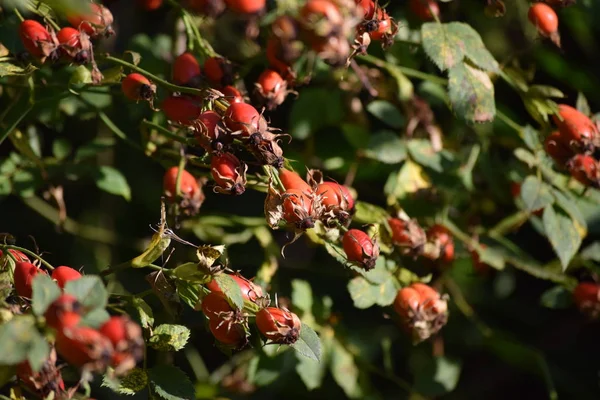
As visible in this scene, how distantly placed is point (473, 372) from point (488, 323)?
265 millimetres

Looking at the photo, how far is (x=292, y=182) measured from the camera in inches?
61.4

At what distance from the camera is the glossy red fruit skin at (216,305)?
57.9 inches


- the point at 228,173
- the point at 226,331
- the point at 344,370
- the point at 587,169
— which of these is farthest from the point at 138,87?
the point at 587,169

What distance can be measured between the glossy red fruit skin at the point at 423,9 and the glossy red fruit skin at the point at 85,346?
1.38 m

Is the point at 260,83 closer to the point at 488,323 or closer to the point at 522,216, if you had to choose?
the point at 522,216

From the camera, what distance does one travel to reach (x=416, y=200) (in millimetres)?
2213

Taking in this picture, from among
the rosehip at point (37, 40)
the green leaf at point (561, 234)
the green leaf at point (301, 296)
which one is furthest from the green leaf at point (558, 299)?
the rosehip at point (37, 40)

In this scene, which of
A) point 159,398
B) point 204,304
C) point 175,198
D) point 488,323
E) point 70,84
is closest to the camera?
point 204,304

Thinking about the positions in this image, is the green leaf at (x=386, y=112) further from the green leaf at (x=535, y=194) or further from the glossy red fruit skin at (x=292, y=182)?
the glossy red fruit skin at (x=292, y=182)

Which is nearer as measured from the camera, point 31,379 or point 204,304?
point 31,379

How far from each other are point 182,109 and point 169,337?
49 centimetres

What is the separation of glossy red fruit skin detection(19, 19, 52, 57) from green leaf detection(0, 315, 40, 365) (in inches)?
28.7

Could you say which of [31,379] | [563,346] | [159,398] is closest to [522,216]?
[563,346]

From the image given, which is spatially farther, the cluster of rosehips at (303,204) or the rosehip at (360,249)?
the rosehip at (360,249)
